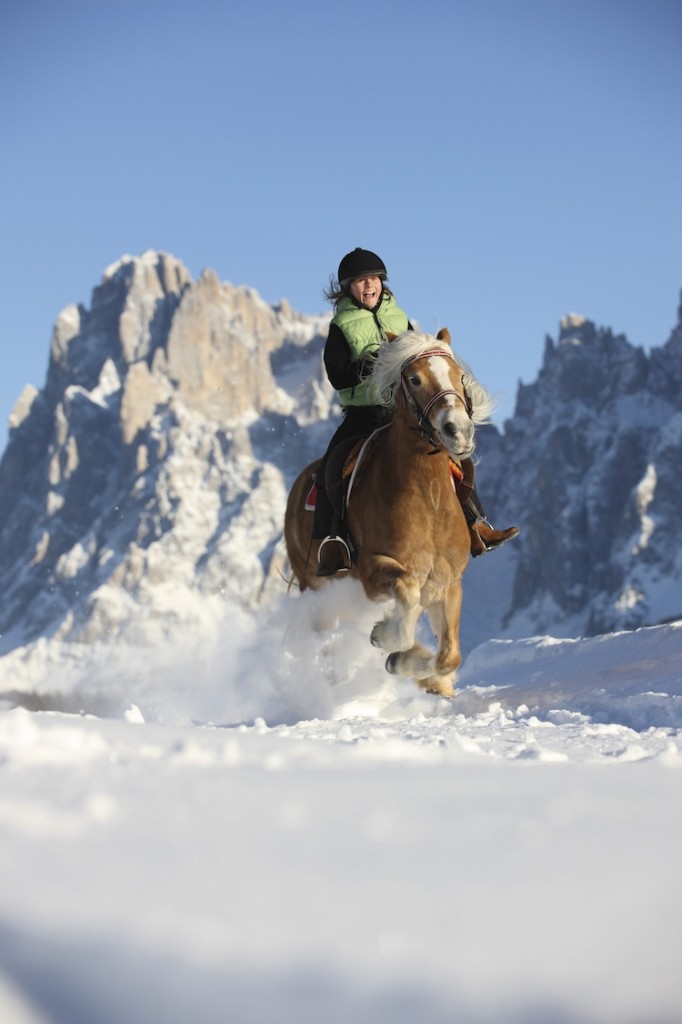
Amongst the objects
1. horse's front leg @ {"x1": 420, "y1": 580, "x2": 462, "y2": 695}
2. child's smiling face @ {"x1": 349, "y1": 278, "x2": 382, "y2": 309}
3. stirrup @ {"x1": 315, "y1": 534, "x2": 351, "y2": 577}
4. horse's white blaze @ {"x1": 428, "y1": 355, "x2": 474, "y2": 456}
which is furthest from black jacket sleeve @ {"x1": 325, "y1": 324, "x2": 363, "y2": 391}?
horse's front leg @ {"x1": 420, "y1": 580, "x2": 462, "y2": 695}

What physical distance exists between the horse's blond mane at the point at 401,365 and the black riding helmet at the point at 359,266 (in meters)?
1.23

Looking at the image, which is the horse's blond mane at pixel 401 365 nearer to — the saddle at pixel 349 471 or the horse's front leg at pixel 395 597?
the saddle at pixel 349 471

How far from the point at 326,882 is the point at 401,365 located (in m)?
6.09

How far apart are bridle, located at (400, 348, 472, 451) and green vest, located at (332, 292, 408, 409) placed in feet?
3.87

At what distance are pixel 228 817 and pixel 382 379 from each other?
6.01 meters

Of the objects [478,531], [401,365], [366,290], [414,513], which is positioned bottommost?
[414,513]

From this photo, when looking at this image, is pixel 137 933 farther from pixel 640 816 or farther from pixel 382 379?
pixel 382 379

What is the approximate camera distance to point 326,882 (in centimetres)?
226

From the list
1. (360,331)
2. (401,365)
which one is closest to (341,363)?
(360,331)

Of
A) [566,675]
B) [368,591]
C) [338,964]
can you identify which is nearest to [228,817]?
[338,964]

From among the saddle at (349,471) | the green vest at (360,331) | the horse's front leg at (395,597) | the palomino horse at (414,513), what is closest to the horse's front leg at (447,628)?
the palomino horse at (414,513)

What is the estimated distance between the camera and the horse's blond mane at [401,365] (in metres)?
8.00

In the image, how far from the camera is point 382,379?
825cm

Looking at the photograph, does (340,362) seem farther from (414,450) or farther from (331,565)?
(331,565)
